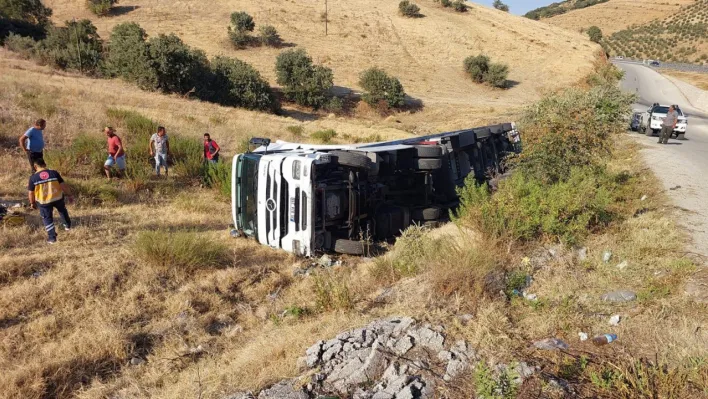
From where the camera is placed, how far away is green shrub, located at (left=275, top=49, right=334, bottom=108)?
29.8 m

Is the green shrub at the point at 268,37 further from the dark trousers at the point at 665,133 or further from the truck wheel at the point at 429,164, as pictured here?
the truck wheel at the point at 429,164

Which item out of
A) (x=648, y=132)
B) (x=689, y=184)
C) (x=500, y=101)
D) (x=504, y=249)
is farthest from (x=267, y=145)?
(x=500, y=101)

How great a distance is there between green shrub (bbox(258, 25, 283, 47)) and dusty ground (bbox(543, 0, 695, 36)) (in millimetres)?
69367

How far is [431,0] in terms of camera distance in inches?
2507

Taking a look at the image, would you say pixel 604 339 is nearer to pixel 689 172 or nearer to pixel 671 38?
pixel 689 172

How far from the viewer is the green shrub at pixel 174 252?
5801mm

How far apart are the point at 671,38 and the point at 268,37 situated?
68.3 meters

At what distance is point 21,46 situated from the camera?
25.9 meters

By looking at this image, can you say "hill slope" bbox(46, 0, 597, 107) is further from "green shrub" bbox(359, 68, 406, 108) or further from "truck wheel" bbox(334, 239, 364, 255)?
"truck wheel" bbox(334, 239, 364, 255)

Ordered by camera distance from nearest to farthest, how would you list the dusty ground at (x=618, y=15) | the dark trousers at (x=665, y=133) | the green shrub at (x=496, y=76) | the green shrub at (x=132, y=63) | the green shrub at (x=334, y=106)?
the dark trousers at (x=665, y=133)
the green shrub at (x=132, y=63)
the green shrub at (x=334, y=106)
the green shrub at (x=496, y=76)
the dusty ground at (x=618, y=15)

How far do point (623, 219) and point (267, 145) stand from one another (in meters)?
5.75

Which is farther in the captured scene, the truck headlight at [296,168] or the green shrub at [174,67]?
the green shrub at [174,67]

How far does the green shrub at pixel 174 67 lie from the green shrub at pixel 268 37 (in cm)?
1525

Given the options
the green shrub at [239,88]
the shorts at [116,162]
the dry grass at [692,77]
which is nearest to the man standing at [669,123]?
the shorts at [116,162]
